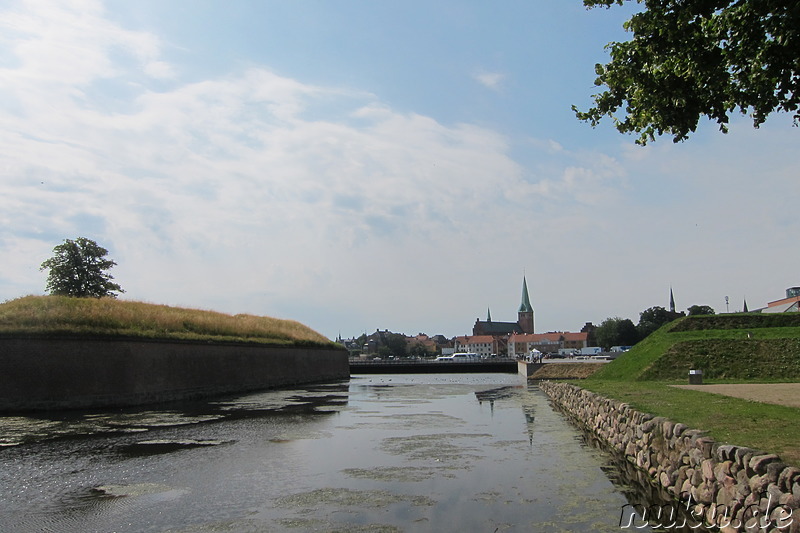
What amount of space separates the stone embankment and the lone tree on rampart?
69748 millimetres

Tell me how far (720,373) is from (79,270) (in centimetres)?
6768

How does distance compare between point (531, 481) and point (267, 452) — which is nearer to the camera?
point (531, 481)

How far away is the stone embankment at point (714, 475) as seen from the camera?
7.43 meters

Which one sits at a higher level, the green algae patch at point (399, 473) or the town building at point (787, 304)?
the town building at point (787, 304)

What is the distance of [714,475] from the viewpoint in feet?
30.4

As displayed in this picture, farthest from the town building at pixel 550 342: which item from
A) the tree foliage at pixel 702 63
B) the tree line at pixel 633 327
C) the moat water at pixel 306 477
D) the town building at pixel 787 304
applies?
the tree foliage at pixel 702 63

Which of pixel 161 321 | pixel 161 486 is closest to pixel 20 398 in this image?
pixel 161 321

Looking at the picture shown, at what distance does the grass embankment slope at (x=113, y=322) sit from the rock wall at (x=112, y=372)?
51cm

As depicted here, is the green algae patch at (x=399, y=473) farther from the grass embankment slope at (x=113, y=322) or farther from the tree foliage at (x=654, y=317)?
the tree foliage at (x=654, y=317)

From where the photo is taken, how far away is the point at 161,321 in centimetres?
3906

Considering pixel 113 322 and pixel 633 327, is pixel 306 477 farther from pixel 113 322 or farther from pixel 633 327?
pixel 633 327

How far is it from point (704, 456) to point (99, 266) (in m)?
77.4

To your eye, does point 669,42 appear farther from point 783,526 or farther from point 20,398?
point 20,398

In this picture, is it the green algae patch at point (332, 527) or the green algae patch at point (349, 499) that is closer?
the green algae patch at point (332, 527)
